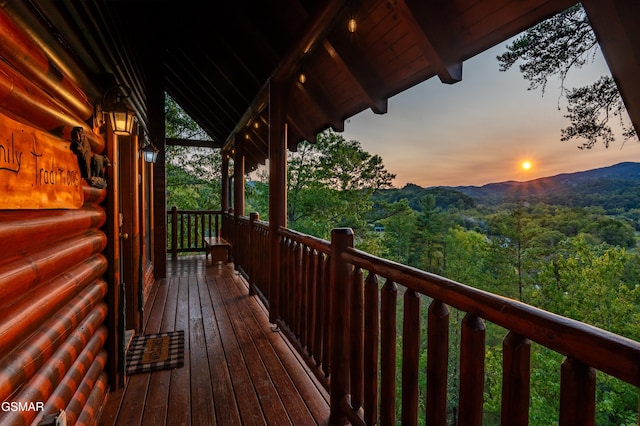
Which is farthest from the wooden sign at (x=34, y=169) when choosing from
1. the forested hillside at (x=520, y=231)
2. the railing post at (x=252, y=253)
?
the forested hillside at (x=520, y=231)

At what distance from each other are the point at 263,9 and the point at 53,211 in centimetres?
288

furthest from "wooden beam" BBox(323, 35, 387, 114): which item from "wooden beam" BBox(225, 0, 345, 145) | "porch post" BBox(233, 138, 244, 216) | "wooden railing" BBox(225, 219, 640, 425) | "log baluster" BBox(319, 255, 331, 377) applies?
"porch post" BBox(233, 138, 244, 216)

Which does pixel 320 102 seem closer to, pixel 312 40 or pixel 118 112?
pixel 312 40

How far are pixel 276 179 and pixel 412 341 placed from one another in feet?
8.59

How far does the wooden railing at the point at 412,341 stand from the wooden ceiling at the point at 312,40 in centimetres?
73

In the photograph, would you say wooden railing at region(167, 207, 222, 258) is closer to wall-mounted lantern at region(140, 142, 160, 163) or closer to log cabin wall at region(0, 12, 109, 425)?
wall-mounted lantern at region(140, 142, 160, 163)

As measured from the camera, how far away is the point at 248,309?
3.98m

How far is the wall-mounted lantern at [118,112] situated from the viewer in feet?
7.47

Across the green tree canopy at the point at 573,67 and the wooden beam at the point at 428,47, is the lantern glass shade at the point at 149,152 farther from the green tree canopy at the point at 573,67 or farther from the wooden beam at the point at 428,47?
the green tree canopy at the point at 573,67

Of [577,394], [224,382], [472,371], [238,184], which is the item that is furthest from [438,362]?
[238,184]

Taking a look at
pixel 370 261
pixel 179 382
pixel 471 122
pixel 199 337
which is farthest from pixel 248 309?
pixel 471 122

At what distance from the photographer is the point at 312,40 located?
2598 millimetres

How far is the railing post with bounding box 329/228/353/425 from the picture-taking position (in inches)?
76.2

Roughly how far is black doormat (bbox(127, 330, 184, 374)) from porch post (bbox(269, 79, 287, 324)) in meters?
0.97
